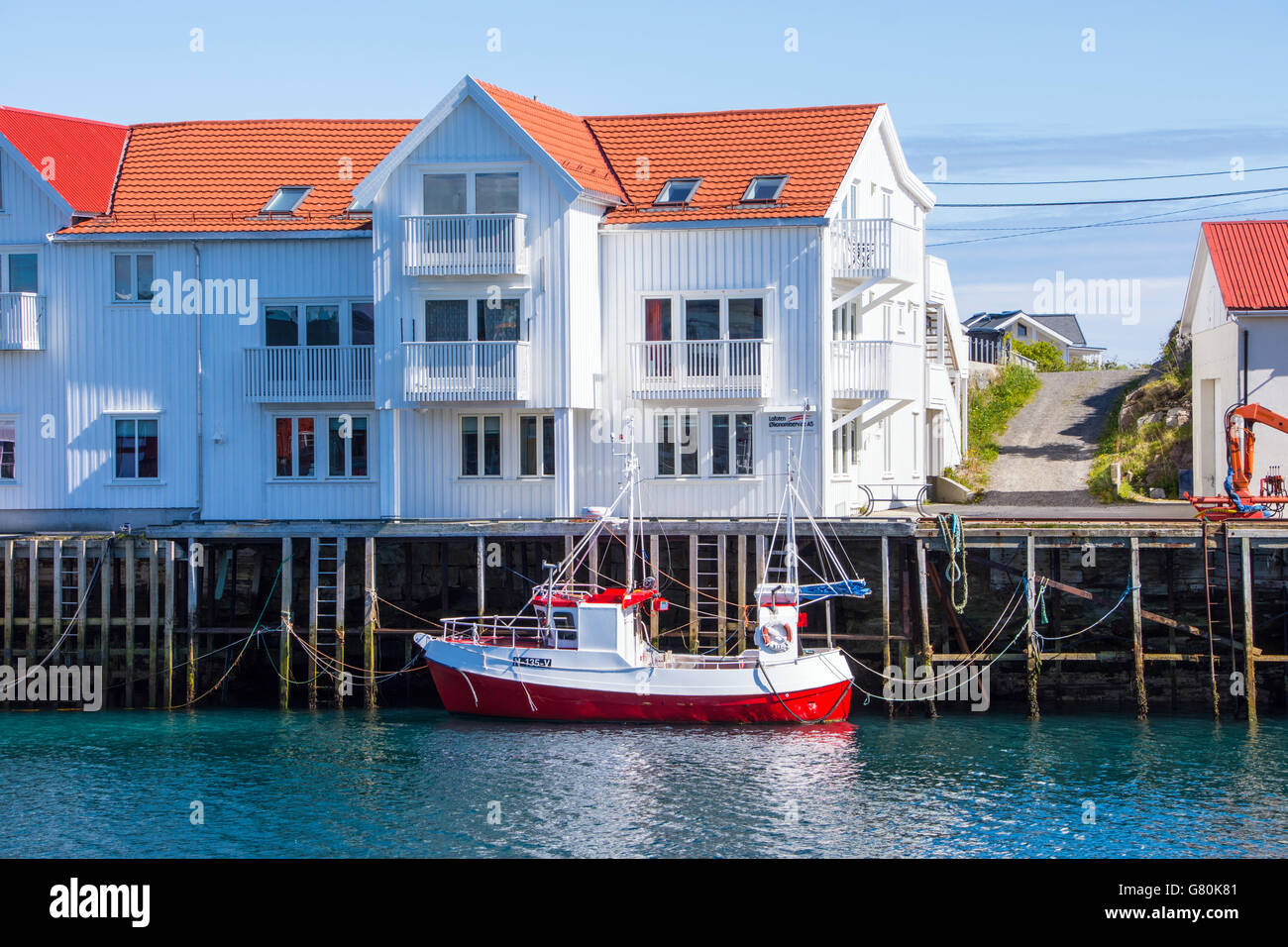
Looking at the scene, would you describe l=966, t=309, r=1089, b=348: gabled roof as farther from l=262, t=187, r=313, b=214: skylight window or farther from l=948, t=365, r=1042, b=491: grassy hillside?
l=262, t=187, r=313, b=214: skylight window

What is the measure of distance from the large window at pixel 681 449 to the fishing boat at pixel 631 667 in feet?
10.4

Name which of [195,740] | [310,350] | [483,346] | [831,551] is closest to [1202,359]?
[831,551]

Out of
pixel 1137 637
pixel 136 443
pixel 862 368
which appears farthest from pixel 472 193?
pixel 1137 637

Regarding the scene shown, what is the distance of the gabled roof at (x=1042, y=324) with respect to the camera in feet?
305

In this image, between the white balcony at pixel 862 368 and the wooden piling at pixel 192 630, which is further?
the white balcony at pixel 862 368

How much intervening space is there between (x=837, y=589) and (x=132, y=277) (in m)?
19.8

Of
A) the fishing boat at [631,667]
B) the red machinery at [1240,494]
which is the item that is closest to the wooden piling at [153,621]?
the fishing boat at [631,667]

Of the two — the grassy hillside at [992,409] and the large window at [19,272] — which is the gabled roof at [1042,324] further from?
the large window at [19,272]

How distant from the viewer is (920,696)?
33.0 m

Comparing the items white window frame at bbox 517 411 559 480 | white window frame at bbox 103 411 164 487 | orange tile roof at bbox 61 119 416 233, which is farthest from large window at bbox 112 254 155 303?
white window frame at bbox 517 411 559 480

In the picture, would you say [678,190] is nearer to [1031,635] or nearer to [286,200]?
[286,200]

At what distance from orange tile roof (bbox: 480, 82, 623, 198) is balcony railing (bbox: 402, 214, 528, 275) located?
2.13 meters

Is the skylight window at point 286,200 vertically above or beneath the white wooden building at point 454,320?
above

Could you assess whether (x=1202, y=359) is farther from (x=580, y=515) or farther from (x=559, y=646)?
(x=559, y=646)
